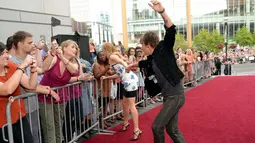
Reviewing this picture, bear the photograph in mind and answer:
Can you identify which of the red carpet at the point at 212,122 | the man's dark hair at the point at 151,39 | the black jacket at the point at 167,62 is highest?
the man's dark hair at the point at 151,39

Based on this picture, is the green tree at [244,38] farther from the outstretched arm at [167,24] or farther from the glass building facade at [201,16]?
the outstretched arm at [167,24]

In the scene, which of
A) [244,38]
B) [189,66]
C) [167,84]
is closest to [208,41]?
[244,38]

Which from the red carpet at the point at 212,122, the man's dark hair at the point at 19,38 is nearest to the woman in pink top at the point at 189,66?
the red carpet at the point at 212,122

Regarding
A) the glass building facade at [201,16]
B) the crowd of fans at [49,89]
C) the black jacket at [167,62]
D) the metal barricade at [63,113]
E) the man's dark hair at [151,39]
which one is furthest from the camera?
the glass building facade at [201,16]

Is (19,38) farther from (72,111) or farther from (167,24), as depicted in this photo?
(167,24)

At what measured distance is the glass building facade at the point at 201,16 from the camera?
55.6 m

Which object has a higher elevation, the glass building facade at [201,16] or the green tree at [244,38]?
the glass building facade at [201,16]

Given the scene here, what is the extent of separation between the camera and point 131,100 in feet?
15.6

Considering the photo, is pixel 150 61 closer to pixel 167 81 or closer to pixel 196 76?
pixel 167 81

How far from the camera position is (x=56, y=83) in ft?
12.8

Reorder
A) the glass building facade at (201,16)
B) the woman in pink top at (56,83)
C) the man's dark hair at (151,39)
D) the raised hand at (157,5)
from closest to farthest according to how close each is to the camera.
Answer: the raised hand at (157,5) < the man's dark hair at (151,39) < the woman in pink top at (56,83) < the glass building facade at (201,16)

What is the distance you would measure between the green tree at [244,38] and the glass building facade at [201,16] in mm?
7173

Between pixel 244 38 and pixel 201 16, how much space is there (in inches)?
504

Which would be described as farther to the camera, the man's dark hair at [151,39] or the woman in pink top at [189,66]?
the woman in pink top at [189,66]
